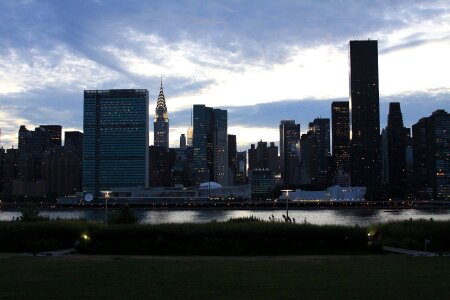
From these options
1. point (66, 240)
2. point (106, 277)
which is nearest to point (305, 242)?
point (66, 240)

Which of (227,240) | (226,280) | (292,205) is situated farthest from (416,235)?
(292,205)

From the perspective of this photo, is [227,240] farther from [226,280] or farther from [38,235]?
[226,280]

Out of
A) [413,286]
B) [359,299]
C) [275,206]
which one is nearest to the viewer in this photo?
[359,299]

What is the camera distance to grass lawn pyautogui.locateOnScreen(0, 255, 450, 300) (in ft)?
46.6

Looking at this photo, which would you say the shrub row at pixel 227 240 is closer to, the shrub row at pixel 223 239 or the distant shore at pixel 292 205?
the shrub row at pixel 223 239

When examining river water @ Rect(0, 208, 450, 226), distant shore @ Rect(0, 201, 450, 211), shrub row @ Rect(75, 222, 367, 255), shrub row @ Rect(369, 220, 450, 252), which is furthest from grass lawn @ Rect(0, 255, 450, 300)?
distant shore @ Rect(0, 201, 450, 211)

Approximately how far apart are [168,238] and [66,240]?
6.48 metres

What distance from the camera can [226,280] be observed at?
1683 cm

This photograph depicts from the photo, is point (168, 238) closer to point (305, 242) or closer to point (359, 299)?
point (305, 242)

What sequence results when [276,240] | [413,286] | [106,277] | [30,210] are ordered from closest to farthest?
[413,286] → [106,277] → [276,240] → [30,210]

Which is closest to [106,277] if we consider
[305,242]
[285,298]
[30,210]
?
[285,298]

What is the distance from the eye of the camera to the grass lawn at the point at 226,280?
46.6 feet

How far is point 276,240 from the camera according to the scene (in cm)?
3144

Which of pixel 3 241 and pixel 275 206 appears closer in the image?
pixel 3 241
